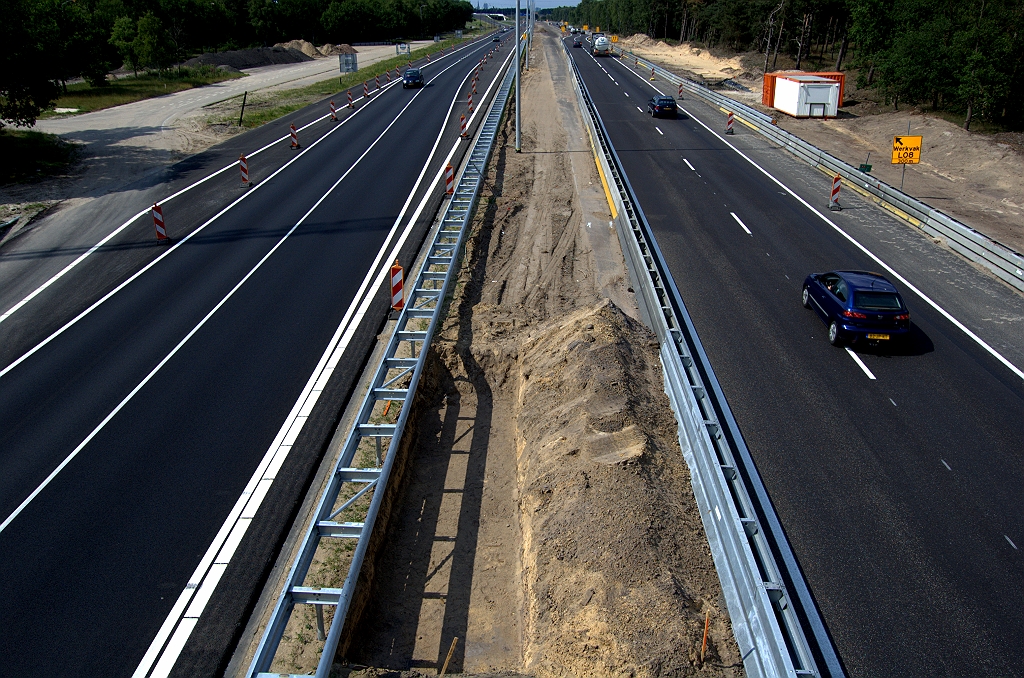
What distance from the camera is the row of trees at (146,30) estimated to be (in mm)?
29938

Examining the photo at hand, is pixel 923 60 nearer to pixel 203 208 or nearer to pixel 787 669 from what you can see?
pixel 203 208

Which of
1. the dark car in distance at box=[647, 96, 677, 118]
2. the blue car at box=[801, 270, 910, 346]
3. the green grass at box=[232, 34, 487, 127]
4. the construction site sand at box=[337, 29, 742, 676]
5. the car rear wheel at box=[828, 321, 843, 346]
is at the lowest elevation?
the construction site sand at box=[337, 29, 742, 676]

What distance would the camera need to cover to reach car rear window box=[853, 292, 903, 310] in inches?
595

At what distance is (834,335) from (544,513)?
8.61 m

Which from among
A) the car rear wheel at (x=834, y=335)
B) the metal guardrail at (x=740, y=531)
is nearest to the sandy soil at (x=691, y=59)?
the car rear wheel at (x=834, y=335)

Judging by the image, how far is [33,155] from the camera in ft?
104

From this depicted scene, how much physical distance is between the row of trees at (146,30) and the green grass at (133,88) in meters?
1.28

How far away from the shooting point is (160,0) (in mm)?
80812

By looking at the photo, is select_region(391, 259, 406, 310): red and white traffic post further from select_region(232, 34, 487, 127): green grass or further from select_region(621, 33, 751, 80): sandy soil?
select_region(621, 33, 751, 80): sandy soil

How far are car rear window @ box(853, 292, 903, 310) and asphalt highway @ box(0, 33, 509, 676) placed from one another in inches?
424

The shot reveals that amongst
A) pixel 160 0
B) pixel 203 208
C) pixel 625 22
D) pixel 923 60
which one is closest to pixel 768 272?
pixel 203 208

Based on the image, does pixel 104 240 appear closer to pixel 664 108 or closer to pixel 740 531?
pixel 740 531

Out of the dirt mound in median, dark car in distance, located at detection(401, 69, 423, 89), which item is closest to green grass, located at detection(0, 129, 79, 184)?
dark car in distance, located at detection(401, 69, 423, 89)

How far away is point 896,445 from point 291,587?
10.0 meters
